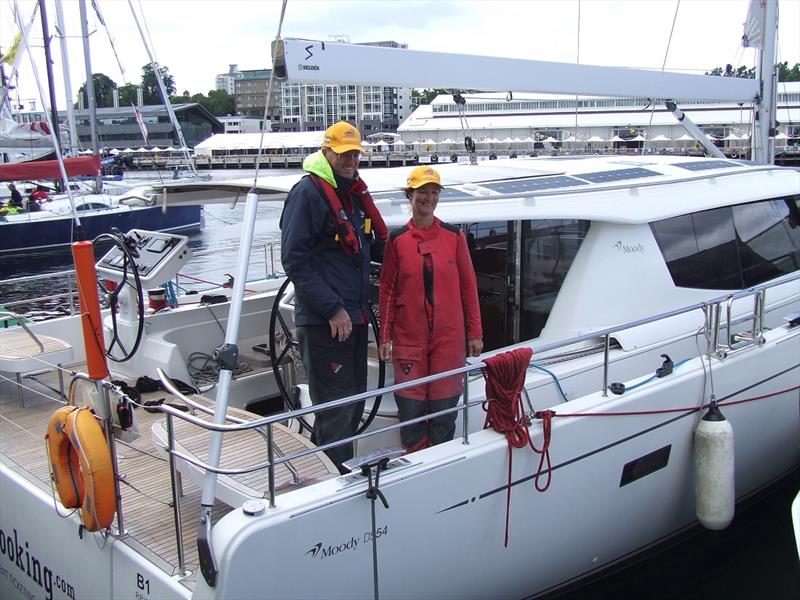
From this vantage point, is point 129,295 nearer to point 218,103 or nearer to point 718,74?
point 718,74

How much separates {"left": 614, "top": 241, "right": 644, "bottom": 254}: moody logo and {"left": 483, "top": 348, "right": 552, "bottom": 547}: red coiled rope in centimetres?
162

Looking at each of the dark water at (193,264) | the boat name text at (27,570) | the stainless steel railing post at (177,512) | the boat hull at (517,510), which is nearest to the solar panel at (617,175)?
the boat hull at (517,510)

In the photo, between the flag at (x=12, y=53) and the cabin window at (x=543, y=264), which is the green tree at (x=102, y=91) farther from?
the cabin window at (x=543, y=264)

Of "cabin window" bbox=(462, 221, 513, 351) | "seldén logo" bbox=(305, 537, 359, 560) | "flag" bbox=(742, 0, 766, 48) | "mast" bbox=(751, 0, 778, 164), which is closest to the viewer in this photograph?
"seldén logo" bbox=(305, 537, 359, 560)

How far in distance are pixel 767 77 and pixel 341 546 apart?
6769mm

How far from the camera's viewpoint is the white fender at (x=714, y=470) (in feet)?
14.9

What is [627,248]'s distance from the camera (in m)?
5.05

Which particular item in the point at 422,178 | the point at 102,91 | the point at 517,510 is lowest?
the point at 517,510

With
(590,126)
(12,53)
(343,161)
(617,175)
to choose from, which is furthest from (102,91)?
(343,161)

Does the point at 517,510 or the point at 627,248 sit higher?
the point at 627,248

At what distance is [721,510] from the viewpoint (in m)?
4.59

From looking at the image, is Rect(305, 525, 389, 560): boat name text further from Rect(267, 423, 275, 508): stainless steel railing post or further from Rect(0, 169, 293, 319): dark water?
Rect(0, 169, 293, 319): dark water

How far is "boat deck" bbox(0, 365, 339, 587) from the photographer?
11.4 feet

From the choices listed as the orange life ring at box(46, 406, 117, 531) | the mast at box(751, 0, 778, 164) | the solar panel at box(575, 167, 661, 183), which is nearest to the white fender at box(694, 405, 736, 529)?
the solar panel at box(575, 167, 661, 183)
